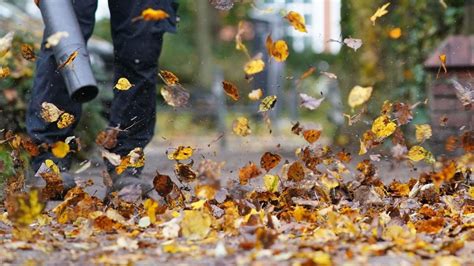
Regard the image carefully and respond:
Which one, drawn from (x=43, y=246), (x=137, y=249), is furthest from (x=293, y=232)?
(x=43, y=246)

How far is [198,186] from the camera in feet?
8.42

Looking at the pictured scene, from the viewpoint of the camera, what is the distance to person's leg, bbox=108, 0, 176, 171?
3.40 metres

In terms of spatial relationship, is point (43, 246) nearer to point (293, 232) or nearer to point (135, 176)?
point (293, 232)

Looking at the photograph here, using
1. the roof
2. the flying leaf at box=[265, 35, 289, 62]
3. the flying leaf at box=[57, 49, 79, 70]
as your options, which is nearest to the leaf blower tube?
the flying leaf at box=[57, 49, 79, 70]

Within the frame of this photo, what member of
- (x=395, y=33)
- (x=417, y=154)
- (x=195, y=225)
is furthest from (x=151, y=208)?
(x=395, y=33)

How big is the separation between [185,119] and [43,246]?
43.2 feet

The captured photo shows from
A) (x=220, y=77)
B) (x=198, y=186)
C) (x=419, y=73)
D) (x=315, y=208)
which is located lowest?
(x=220, y=77)

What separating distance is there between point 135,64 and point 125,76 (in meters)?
0.07

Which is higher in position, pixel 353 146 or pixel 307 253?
pixel 307 253

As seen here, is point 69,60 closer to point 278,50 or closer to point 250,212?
point 278,50

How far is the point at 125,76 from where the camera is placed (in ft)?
11.3

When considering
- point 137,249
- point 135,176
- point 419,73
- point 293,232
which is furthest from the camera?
point 419,73

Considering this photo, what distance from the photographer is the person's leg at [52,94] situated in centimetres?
331

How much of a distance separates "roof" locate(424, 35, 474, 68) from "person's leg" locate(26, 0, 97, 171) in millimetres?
2707
